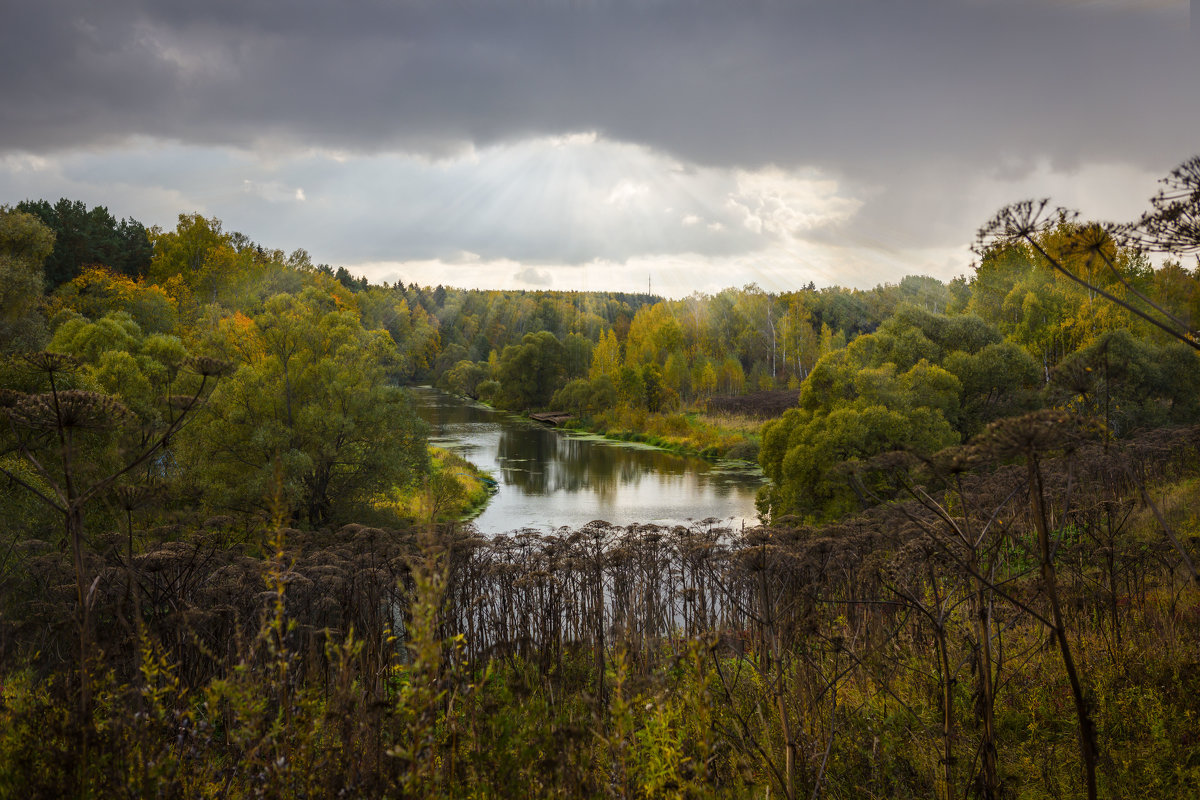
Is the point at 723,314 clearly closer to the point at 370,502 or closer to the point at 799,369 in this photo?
the point at 799,369

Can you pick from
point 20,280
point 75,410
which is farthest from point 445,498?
point 75,410

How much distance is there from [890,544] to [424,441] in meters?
15.3

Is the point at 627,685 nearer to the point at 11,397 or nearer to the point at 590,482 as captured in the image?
the point at 11,397

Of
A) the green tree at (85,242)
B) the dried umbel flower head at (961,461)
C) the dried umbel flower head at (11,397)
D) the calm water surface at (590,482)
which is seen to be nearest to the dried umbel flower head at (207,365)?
the dried umbel flower head at (11,397)

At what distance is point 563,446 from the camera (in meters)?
43.6

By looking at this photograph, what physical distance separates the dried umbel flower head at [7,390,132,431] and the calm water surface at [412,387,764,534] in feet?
40.4

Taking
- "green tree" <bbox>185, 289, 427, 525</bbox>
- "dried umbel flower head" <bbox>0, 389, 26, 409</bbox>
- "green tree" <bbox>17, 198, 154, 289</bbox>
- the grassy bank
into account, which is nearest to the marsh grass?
"dried umbel flower head" <bbox>0, 389, 26, 409</bbox>

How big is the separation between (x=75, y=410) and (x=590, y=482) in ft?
89.5

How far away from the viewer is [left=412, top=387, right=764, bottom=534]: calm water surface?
77.3 ft

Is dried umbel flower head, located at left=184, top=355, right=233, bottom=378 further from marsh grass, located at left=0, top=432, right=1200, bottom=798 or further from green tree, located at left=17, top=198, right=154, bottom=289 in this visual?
green tree, located at left=17, top=198, right=154, bottom=289

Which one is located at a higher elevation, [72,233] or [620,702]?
[72,233]

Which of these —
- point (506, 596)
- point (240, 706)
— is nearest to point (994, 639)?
point (506, 596)

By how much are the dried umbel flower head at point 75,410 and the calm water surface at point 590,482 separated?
12308 millimetres

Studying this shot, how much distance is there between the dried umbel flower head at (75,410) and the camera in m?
3.75
